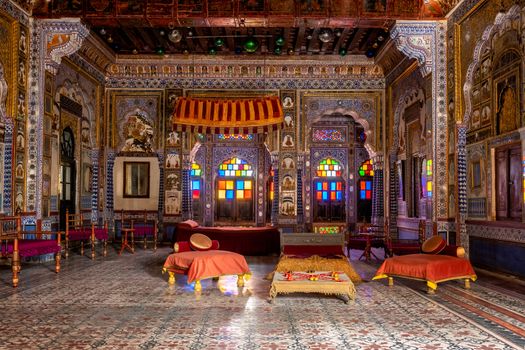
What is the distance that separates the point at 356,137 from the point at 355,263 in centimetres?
784

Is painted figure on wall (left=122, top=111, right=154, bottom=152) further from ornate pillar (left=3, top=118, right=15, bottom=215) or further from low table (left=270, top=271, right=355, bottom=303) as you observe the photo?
low table (left=270, top=271, right=355, bottom=303)

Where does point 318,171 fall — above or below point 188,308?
above

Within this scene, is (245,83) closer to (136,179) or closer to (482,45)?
(136,179)

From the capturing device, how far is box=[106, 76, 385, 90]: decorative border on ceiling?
13500mm

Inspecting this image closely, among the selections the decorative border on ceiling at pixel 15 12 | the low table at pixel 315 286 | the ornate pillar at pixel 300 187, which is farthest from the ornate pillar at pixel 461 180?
the decorative border on ceiling at pixel 15 12

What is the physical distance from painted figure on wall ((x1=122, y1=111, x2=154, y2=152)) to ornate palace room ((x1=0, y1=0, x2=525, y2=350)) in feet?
0.18

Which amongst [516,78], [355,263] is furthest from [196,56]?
[516,78]

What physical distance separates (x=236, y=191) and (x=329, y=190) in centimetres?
298

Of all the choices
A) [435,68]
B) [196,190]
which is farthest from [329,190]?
[435,68]

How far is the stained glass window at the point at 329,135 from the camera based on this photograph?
17.1 m

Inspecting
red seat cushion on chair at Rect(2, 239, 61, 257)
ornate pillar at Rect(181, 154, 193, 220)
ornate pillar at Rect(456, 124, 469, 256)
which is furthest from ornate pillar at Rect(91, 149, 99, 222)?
ornate pillar at Rect(456, 124, 469, 256)

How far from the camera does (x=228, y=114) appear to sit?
12367 millimetres

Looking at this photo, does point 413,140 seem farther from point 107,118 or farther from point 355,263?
point 107,118

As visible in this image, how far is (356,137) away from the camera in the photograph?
17.0m
